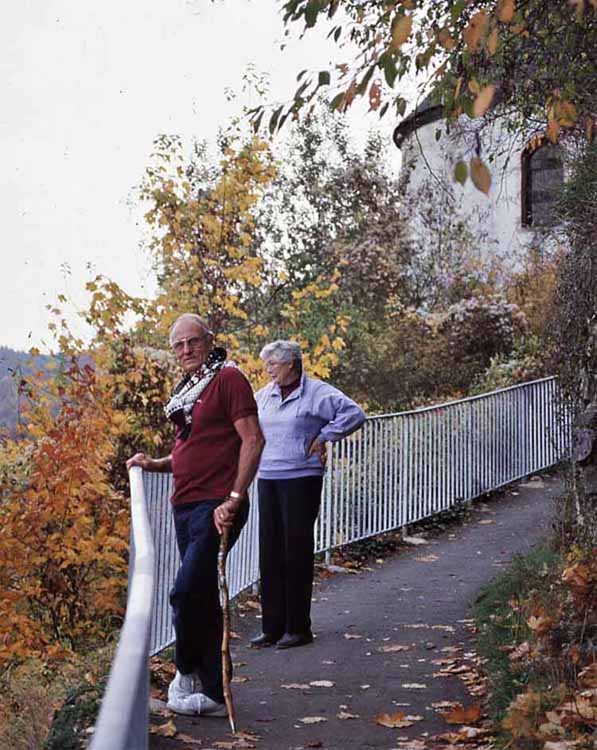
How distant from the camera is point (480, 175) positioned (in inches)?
182

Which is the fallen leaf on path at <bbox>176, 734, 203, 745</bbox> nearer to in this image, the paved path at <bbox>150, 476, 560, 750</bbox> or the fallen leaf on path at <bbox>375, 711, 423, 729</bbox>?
the paved path at <bbox>150, 476, 560, 750</bbox>

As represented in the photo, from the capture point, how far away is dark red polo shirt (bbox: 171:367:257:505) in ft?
19.6

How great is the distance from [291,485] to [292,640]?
1.02m

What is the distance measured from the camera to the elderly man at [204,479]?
5.93 metres

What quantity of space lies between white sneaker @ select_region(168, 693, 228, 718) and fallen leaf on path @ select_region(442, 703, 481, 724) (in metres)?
1.14

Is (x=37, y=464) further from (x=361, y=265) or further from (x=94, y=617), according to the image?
(x=361, y=265)

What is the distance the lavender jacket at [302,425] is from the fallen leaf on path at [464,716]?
2295mm

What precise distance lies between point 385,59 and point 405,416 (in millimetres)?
8484

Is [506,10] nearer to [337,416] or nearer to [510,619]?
[337,416]

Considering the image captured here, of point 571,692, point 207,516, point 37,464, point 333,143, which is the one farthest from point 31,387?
point 333,143

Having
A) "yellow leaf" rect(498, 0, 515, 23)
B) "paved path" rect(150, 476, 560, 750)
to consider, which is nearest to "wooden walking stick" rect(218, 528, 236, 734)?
"paved path" rect(150, 476, 560, 750)

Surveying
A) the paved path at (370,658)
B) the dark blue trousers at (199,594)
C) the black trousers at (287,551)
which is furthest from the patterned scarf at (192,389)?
the black trousers at (287,551)

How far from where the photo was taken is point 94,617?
11383 mm

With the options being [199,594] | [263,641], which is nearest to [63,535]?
[263,641]
